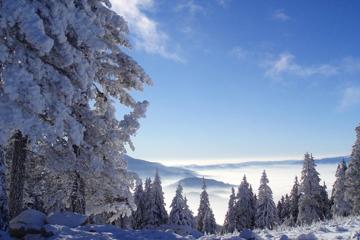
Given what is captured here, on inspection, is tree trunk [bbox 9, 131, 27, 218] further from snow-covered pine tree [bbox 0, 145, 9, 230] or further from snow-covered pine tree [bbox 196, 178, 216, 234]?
snow-covered pine tree [bbox 196, 178, 216, 234]

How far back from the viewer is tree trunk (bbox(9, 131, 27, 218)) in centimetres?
1459

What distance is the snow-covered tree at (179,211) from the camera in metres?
63.6

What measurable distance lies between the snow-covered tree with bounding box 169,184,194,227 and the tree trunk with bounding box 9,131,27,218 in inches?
1958

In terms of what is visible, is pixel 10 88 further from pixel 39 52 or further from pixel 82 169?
pixel 82 169

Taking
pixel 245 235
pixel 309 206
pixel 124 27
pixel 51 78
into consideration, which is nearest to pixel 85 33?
pixel 51 78

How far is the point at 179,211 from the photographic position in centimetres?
6438

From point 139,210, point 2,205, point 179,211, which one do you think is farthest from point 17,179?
point 139,210

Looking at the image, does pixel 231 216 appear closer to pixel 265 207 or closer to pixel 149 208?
pixel 265 207

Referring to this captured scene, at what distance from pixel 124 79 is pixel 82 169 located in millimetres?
4689

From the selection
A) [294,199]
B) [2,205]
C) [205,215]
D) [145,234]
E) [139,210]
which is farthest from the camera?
[294,199]

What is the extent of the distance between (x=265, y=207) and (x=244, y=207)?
681 centimetres

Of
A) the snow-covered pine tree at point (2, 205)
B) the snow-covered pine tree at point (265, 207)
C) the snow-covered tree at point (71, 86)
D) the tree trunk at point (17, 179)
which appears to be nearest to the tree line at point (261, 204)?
the snow-covered pine tree at point (265, 207)

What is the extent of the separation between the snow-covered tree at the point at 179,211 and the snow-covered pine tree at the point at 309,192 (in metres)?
17.0

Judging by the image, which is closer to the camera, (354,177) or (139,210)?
(354,177)
